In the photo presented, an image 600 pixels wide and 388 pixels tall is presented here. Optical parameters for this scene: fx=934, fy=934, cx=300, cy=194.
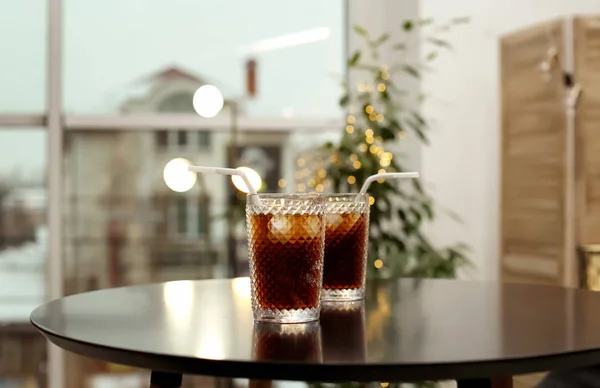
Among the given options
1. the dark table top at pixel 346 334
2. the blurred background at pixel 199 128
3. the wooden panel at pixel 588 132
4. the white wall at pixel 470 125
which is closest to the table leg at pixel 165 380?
the dark table top at pixel 346 334

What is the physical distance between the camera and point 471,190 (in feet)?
11.5

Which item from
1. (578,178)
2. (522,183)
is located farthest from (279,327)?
(522,183)

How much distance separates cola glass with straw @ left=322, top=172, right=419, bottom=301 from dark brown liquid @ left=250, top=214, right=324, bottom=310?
0.50 feet

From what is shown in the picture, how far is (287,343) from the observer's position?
1025mm

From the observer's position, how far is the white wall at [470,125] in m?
3.47

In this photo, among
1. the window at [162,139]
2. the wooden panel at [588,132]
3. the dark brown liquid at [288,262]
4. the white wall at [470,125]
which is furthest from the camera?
the window at [162,139]

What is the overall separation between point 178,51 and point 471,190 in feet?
4.20

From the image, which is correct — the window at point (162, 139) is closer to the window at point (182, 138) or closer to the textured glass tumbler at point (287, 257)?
the window at point (182, 138)

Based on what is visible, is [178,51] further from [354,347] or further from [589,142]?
[354,347]

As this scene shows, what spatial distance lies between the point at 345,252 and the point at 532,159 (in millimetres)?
1948

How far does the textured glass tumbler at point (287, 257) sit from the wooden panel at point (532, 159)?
1933mm

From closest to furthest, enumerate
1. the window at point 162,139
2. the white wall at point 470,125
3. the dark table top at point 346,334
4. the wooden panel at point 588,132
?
the dark table top at point 346,334 < the wooden panel at point 588,132 < the white wall at point 470,125 < the window at point 162,139

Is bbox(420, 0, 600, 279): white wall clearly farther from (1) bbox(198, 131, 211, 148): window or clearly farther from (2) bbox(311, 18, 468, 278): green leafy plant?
(1) bbox(198, 131, 211, 148): window

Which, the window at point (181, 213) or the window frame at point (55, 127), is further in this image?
the window at point (181, 213)
